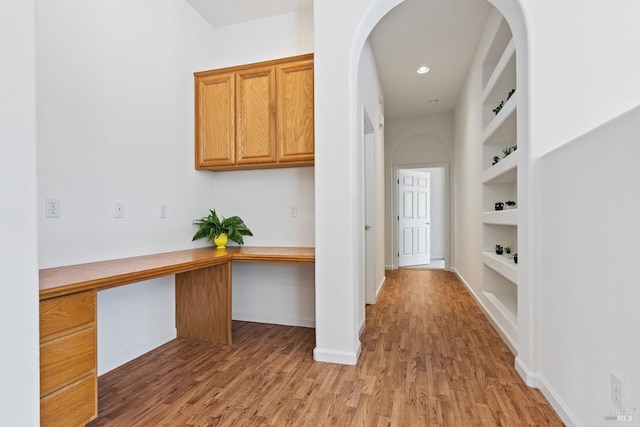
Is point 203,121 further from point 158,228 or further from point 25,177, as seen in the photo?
point 25,177

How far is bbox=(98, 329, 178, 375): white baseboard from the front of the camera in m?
2.11

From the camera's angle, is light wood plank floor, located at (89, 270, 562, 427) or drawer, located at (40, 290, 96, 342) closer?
drawer, located at (40, 290, 96, 342)

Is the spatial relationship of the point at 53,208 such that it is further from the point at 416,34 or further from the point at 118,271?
the point at 416,34

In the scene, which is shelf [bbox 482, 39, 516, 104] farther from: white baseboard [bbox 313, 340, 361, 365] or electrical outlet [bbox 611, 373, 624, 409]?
white baseboard [bbox 313, 340, 361, 365]

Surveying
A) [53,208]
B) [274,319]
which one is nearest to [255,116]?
[53,208]

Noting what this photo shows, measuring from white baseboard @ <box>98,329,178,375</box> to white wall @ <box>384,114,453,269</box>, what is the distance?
4.38 meters

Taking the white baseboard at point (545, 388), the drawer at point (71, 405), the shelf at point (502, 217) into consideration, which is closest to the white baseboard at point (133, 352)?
the drawer at point (71, 405)

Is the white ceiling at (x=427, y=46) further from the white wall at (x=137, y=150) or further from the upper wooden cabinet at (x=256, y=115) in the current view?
the upper wooden cabinet at (x=256, y=115)

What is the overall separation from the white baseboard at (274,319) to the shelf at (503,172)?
2.14 metres

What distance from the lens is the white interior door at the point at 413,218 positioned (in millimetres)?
6379

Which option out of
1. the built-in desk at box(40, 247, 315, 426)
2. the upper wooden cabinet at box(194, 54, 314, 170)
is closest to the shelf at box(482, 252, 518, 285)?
the upper wooden cabinet at box(194, 54, 314, 170)

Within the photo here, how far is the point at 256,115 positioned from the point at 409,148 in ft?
13.6

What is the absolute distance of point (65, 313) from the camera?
1334 millimetres

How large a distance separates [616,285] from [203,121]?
305 cm
